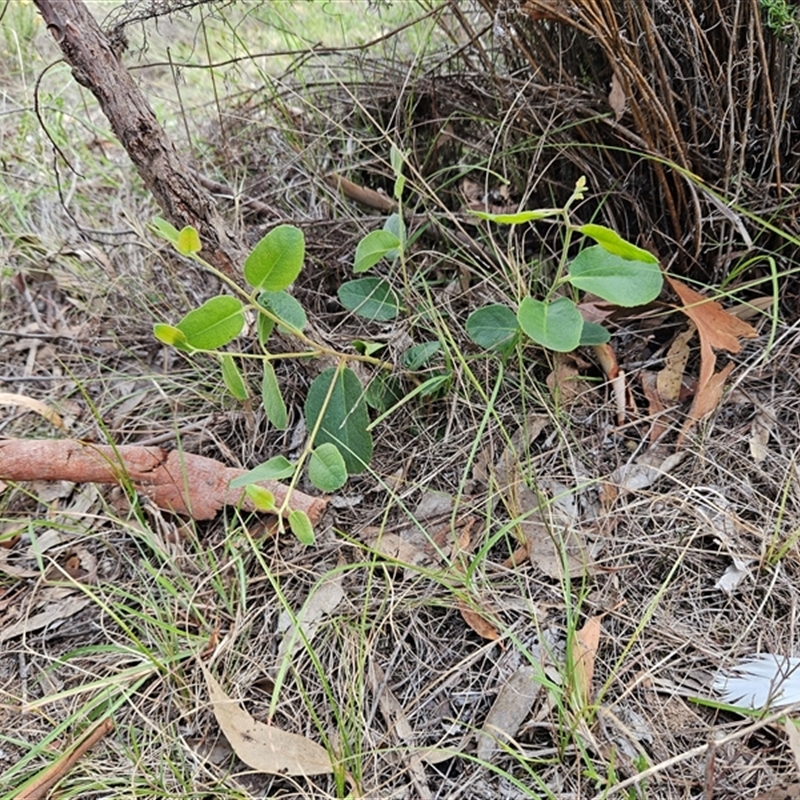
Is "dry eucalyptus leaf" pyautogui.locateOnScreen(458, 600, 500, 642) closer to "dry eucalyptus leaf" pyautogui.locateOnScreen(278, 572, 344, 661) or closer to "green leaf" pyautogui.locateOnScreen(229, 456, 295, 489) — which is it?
"dry eucalyptus leaf" pyautogui.locateOnScreen(278, 572, 344, 661)

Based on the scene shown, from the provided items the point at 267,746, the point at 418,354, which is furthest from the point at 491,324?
the point at 267,746

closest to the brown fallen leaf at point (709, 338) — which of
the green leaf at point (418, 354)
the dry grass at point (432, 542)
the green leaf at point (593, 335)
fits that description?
the dry grass at point (432, 542)

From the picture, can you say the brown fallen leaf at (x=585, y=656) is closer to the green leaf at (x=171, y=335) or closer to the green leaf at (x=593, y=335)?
the green leaf at (x=593, y=335)

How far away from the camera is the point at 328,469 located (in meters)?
0.93

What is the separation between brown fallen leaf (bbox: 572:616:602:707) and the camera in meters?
0.87

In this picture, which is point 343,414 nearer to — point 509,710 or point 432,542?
point 432,542

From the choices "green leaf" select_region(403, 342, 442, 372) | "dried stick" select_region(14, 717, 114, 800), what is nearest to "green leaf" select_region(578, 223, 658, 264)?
"green leaf" select_region(403, 342, 442, 372)

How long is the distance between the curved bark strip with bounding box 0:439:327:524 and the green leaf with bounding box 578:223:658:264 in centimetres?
61

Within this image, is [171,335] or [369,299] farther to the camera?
[369,299]

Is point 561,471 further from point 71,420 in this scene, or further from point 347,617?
point 71,420

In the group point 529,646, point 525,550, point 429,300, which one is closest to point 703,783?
point 529,646

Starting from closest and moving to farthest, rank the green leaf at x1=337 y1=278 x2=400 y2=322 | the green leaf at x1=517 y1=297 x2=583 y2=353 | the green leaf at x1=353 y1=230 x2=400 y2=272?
1. the green leaf at x1=517 y1=297 x2=583 y2=353
2. the green leaf at x1=353 y1=230 x2=400 y2=272
3. the green leaf at x1=337 y1=278 x2=400 y2=322

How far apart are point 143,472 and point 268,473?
35 centimetres

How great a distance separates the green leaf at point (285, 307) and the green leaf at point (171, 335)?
0.49ft
